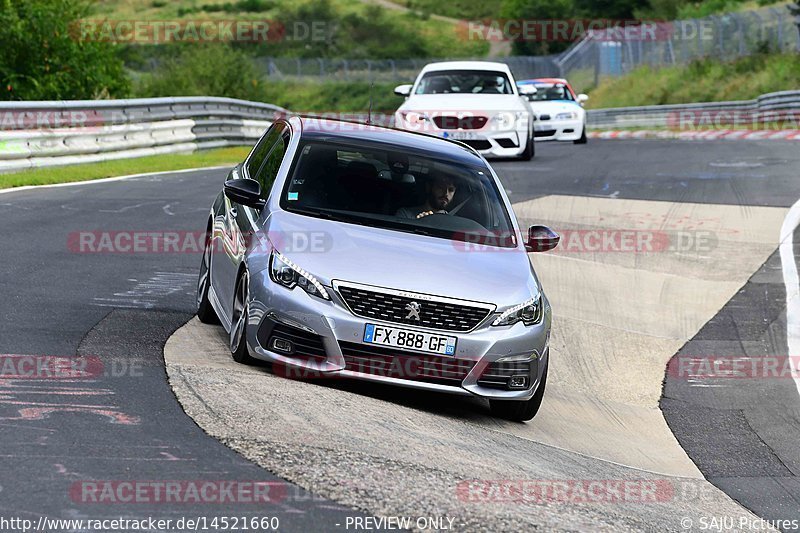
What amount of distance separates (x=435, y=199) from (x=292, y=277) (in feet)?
5.14

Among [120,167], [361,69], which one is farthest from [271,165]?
[361,69]

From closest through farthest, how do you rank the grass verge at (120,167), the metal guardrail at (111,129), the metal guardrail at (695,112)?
the grass verge at (120,167)
the metal guardrail at (111,129)
the metal guardrail at (695,112)

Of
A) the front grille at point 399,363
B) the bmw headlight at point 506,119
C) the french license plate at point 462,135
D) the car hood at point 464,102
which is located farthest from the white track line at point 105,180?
the front grille at point 399,363

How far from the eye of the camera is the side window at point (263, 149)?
9672mm

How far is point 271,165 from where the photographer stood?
9219mm

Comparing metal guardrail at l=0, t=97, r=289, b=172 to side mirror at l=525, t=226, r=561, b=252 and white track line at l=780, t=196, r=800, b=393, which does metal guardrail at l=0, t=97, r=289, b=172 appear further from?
side mirror at l=525, t=226, r=561, b=252

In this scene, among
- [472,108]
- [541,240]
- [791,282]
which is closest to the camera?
[541,240]

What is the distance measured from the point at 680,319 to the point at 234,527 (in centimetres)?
827

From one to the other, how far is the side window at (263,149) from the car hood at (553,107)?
21219mm

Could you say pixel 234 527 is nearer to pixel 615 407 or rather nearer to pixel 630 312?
pixel 615 407

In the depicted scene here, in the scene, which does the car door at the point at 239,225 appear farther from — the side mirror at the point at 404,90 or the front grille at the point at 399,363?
the side mirror at the point at 404,90

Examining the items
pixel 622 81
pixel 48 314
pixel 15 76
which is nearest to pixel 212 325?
pixel 48 314

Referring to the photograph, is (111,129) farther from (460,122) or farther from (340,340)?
(340,340)

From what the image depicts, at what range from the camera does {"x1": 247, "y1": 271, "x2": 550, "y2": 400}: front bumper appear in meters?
7.58
